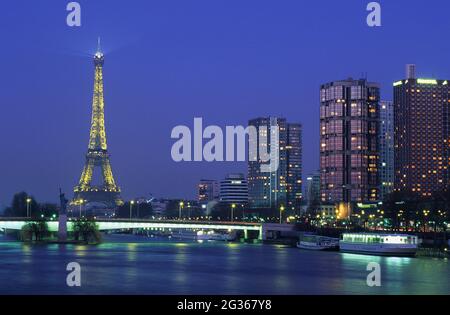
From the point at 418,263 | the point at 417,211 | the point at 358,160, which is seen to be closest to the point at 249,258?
the point at 418,263

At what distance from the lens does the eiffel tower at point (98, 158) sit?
168 meters

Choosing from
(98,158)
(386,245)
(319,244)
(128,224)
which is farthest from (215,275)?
(98,158)

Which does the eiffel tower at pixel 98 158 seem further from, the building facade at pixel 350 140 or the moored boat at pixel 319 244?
the moored boat at pixel 319 244

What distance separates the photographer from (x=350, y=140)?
573 ft

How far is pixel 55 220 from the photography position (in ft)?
347

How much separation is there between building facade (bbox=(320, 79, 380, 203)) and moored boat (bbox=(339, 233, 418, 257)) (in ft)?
307

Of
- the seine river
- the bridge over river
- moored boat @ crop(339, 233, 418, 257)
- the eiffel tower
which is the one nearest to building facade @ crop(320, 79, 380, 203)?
the eiffel tower

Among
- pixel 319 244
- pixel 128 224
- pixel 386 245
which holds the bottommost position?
pixel 319 244

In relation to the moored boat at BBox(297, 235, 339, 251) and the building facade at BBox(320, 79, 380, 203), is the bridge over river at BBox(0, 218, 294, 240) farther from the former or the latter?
the building facade at BBox(320, 79, 380, 203)

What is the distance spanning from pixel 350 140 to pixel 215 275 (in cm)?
12577

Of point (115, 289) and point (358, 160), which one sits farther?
point (358, 160)

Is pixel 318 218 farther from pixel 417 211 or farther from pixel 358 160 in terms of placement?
pixel 417 211

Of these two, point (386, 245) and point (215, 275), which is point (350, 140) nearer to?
point (386, 245)
